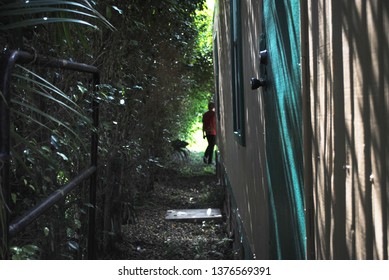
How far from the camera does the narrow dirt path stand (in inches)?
256

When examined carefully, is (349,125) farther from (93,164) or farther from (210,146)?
(210,146)

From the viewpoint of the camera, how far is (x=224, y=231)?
8055 mm

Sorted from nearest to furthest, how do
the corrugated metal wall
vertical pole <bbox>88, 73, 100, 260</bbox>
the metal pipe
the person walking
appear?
the corrugated metal wall < the metal pipe < vertical pole <bbox>88, 73, 100, 260</bbox> < the person walking

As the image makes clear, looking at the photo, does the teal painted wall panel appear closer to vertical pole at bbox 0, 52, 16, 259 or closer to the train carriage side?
the train carriage side

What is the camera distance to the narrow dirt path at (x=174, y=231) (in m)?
6.50

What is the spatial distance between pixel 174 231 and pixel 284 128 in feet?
18.6

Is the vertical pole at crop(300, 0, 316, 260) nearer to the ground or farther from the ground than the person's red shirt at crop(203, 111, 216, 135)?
nearer to the ground

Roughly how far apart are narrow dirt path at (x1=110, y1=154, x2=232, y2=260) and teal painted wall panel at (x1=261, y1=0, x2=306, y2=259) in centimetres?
356

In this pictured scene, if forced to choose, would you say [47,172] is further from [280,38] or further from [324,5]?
[324,5]

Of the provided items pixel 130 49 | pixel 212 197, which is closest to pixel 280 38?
pixel 130 49

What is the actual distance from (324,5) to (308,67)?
257 millimetres

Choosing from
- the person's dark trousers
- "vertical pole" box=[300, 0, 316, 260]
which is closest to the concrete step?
the person's dark trousers

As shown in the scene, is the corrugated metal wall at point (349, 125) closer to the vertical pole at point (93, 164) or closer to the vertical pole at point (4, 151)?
the vertical pole at point (4, 151)

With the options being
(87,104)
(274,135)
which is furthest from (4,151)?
(87,104)
